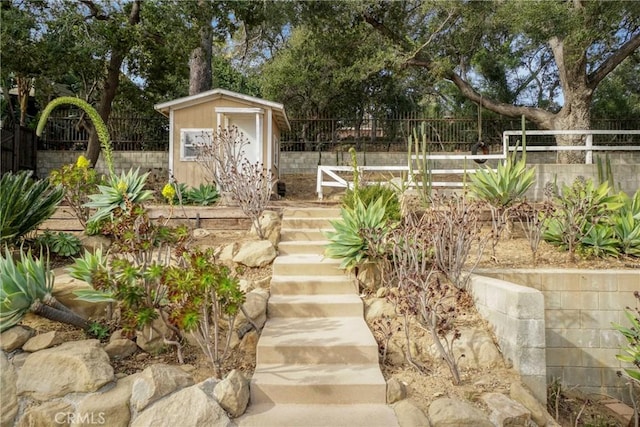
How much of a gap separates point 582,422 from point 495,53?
16969 mm

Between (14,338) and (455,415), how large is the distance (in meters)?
3.51

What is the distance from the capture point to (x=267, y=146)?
11.2m

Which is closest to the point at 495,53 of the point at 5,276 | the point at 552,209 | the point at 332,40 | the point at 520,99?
the point at 520,99

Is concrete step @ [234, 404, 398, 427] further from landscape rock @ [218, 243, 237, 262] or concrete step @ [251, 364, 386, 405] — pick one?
landscape rock @ [218, 243, 237, 262]

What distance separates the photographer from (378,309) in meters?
4.71

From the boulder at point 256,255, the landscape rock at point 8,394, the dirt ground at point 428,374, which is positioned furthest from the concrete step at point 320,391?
the boulder at point 256,255

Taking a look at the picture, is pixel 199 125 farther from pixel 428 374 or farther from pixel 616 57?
pixel 616 57

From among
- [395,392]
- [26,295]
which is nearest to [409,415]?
[395,392]

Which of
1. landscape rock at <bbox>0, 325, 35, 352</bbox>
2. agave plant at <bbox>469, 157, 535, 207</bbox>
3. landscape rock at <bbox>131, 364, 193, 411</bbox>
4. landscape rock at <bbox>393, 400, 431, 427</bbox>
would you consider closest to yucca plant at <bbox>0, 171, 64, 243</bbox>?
landscape rock at <bbox>0, 325, 35, 352</bbox>

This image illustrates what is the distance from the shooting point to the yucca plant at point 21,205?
180 inches

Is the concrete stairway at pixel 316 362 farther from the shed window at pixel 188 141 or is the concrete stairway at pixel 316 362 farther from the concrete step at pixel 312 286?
the shed window at pixel 188 141

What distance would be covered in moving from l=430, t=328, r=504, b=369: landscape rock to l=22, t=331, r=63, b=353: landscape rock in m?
3.29

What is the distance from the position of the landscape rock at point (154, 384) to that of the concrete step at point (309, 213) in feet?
13.4

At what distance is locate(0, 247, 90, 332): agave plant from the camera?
3465 mm
